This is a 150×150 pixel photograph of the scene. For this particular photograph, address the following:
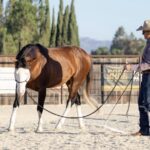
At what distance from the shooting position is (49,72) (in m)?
10.2

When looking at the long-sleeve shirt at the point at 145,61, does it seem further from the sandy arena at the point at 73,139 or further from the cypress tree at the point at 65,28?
the cypress tree at the point at 65,28

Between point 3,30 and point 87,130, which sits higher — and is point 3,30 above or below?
above

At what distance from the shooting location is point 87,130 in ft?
33.8

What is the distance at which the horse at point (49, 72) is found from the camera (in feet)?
31.6

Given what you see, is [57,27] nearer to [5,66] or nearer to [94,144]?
[5,66]

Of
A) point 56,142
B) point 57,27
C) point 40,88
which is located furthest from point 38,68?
point 57,27

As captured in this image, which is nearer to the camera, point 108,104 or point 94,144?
point 94,144

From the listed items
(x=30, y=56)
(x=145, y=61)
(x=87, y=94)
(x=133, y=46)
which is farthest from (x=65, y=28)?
(x=145, y=61)

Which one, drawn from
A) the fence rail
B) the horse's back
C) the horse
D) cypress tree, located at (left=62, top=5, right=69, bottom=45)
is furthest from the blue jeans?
cypress tree, located at (left=62, top=5, right=69, bottom=45)

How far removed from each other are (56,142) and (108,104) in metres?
11.8

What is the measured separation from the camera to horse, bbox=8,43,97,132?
379 inches

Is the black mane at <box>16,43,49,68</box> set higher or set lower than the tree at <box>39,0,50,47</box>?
lower

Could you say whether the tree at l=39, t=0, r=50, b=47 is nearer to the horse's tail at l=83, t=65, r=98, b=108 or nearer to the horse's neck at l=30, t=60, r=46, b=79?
the horse's tail at l=83, t=65, r=98, b=108

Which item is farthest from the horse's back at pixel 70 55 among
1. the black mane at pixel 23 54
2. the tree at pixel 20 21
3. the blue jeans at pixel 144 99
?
the tree at pixel 20 21
